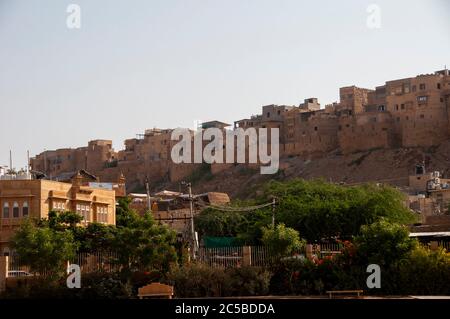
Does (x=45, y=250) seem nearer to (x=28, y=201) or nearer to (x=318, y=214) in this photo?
(x=28, y=201)

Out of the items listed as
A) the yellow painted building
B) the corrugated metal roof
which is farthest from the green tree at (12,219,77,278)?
the corrugated metal roof

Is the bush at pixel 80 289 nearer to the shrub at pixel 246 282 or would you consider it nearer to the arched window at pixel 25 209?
the shrub at pixel 246 282

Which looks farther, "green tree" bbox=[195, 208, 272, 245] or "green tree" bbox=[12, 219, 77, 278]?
"green tree" bbox=[195, 208, 272, 245]

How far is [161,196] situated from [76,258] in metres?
25.9
